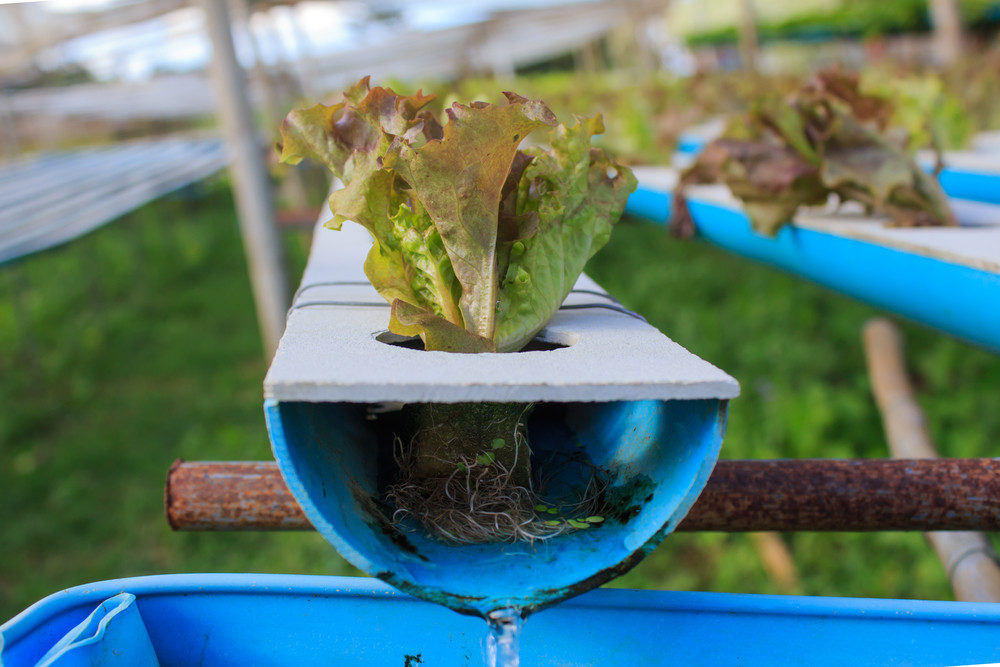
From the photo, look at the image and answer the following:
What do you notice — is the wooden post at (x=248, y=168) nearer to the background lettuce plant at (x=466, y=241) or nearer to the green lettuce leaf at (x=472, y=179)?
the background lettuce plant at (x=466, y=241)

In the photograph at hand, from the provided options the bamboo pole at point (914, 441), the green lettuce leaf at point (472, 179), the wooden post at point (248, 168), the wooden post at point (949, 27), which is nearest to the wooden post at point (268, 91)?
the wooden post at point (248, 168)

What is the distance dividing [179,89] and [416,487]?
11.0 m

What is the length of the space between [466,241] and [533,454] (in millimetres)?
452

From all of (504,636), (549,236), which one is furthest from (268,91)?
(504,636)

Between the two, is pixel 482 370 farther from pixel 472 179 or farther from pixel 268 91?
pixel 268 91

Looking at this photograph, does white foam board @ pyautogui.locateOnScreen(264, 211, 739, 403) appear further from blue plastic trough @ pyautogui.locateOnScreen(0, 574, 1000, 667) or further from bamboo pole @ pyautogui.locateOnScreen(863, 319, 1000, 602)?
bamboo pole @ pyautogui.locateOnScreen(863, 319, 1000, 602)

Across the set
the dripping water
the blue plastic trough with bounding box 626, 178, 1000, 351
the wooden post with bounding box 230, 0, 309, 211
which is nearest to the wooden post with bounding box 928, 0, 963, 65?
the blue plastic trough with bounding box 626, 178, 1000, 351

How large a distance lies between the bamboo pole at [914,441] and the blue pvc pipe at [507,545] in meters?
1.14

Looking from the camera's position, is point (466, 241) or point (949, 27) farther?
point (949, 27)

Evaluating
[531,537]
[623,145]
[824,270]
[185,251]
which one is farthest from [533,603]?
[185,251]

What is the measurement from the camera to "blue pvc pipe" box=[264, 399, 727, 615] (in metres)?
1.11

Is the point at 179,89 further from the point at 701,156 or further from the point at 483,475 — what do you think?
the point at 483,475

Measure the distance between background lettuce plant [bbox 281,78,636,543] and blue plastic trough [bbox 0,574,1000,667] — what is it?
0.17 metres

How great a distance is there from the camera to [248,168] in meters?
4.77
